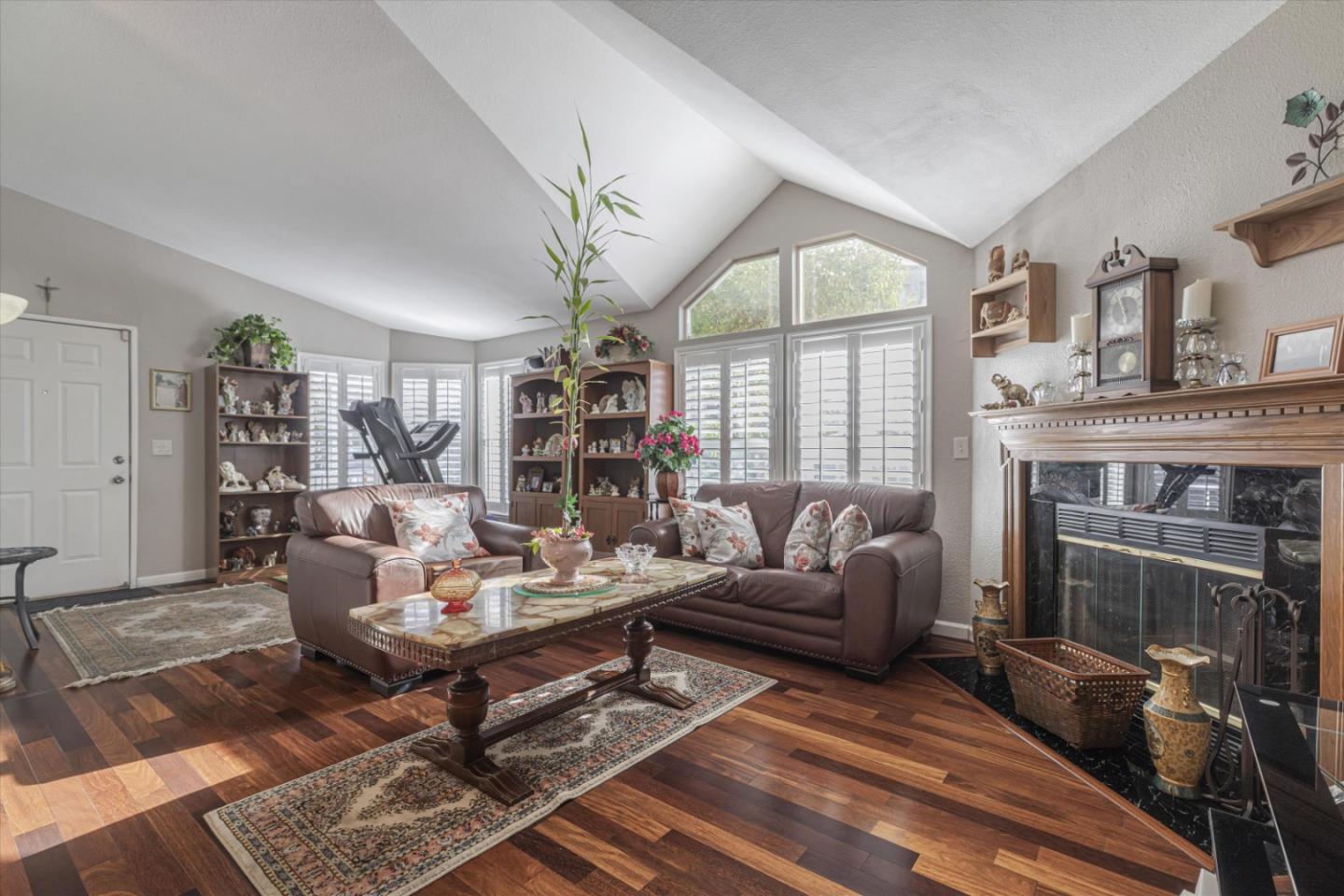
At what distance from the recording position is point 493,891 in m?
1.62

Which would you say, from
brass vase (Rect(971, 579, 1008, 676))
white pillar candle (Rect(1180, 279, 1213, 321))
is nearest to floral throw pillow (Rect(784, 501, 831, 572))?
brass vase (Rect(971, 579, 1008, 676))

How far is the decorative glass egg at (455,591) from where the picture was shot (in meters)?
2.15

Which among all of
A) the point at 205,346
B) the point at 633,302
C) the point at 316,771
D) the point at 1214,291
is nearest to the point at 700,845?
the point at 316,771

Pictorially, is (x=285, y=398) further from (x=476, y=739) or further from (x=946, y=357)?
(x=946, y=357)

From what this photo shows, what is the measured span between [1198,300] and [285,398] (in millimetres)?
6701

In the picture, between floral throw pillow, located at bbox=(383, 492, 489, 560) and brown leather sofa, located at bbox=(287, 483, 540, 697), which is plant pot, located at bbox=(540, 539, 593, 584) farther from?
floral throw pillow, located at bbox=(383, 492, 489, 560)

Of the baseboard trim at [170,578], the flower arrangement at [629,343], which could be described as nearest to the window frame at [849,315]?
the flower arrangement at [629,343]

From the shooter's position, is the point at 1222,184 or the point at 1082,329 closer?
the point at 1222,184

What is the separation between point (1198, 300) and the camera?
2.27 meters

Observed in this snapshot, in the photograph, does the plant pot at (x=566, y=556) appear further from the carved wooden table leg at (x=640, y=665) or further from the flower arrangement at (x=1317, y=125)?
the flower arrangement at (x=1317, y=125)

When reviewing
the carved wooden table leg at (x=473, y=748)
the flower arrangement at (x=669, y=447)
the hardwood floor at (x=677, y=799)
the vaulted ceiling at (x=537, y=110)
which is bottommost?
the hardwood floor at (x=677, y=799)

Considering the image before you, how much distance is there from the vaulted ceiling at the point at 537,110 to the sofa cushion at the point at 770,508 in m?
1.84

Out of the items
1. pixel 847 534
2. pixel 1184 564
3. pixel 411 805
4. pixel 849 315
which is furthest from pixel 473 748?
pixel 849 315

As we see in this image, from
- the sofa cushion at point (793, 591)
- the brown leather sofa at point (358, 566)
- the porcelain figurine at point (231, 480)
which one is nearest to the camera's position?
the brown leather sofa at point (358, 566)
